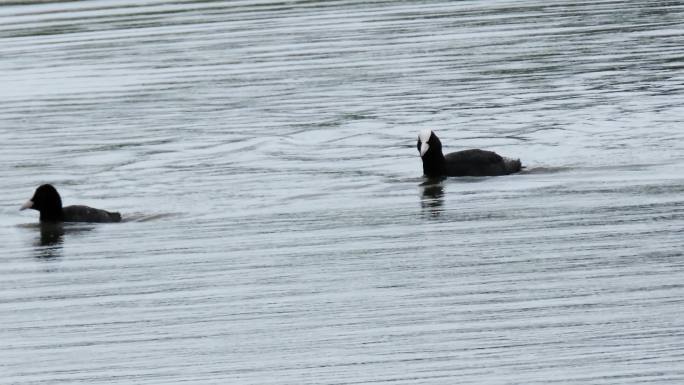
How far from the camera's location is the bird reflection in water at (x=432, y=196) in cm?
→ 2034

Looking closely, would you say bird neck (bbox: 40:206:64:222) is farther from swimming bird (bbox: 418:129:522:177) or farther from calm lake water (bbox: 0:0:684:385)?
swimming bird (bbox: 418:129:522:177)

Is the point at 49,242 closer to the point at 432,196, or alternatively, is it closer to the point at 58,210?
the point at 58,210

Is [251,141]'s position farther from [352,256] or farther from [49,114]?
[352,256]

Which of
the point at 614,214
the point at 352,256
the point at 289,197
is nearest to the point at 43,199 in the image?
the point at 289,197

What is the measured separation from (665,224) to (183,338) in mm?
6146

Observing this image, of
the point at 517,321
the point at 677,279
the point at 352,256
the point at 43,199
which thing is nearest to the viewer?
the point at 517,321

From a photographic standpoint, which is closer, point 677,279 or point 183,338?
point 183,338

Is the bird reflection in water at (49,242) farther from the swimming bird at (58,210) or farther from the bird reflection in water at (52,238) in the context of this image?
the swimming bird at (58,210)

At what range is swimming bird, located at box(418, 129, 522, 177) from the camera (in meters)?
22.3

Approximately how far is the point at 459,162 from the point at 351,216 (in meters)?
2.79

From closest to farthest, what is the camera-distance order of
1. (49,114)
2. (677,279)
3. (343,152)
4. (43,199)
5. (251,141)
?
(677,279), (43,199), (343,152), (251,141), (49,114)

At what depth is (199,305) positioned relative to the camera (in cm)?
1534

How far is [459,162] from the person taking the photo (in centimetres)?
2256

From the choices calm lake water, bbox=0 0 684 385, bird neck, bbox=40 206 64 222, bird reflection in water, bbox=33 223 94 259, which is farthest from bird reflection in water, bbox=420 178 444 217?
bird neck, bbox=40 206 64 222
